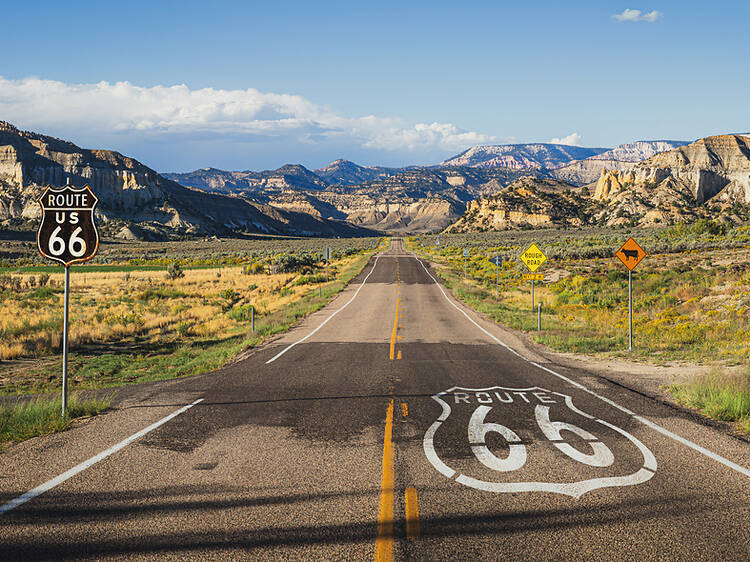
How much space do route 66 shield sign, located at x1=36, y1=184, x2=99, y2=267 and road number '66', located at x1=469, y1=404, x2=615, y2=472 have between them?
628cm

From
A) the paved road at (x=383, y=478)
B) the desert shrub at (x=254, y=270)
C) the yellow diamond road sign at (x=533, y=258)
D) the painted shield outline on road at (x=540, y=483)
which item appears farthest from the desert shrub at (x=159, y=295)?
the painted shield outline on road at (x=540, y=483)

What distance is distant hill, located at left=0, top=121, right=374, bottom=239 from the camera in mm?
131000

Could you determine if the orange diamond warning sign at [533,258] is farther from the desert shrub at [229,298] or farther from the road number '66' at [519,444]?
the desert shrub at [229,298]

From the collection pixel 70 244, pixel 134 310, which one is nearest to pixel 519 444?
pixel 70 244

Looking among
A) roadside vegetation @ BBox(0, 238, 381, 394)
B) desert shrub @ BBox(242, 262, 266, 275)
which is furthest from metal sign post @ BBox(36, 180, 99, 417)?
desert shrub @ BBox(242, 262, 266, 275)

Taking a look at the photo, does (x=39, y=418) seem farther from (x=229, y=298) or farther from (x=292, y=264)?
(x=292, y=264)

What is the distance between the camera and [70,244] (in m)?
7.29

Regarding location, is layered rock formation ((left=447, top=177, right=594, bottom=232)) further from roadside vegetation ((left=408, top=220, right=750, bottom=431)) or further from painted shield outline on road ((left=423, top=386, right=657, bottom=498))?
painted shield outline on road ((left=423, top=386, right=657, bottom=498))

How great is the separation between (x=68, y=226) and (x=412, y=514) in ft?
21.5

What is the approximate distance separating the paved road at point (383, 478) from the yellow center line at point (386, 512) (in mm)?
20

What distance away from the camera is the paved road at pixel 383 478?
12.6 ft

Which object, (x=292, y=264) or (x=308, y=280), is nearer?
(x=308, y=280)

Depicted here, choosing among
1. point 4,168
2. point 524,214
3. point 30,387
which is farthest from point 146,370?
point 4,168

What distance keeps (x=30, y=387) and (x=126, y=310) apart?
15954 millimetres
